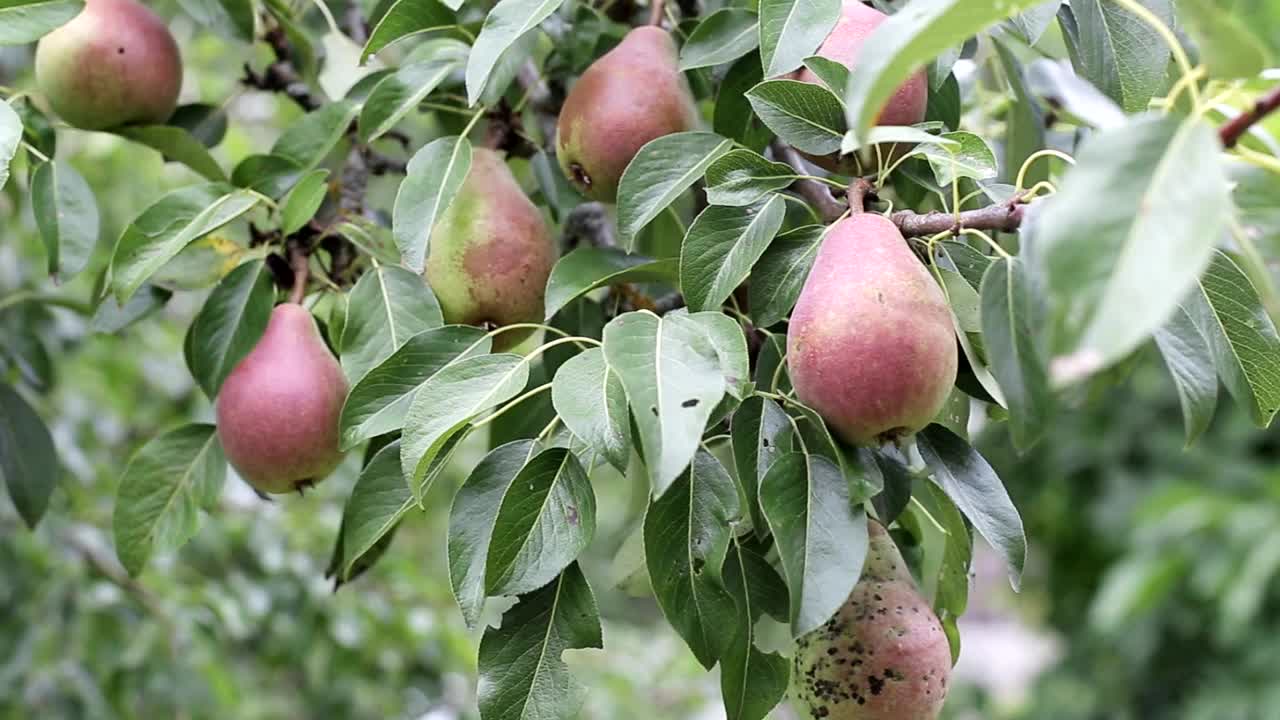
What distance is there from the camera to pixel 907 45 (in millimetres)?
591

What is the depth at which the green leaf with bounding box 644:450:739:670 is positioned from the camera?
82cm

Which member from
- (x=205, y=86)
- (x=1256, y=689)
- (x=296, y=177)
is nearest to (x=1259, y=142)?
(x=296, y=177)

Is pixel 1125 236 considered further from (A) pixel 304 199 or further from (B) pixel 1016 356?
(A) pixel 304 199

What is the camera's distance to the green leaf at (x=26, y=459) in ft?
4.33

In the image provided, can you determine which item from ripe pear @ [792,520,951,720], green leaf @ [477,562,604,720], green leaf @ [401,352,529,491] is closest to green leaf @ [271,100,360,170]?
green leaf @ [401,352,529,491]

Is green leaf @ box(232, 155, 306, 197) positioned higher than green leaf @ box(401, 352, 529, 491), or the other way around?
green leaf @ box(401, 352, 529, 491)

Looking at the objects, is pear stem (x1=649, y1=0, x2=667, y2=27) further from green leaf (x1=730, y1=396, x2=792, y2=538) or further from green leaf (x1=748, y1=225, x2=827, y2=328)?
green leaf (x1=730, y1=396, x2=792, y2=538)

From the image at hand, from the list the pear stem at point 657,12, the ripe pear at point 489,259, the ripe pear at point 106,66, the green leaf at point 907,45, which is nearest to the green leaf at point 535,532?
the ripe pear at point 489,259

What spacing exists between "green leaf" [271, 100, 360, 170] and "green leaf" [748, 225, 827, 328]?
0.42 metres

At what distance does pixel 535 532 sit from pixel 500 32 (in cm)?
34

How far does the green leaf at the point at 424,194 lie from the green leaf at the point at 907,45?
1.41ft

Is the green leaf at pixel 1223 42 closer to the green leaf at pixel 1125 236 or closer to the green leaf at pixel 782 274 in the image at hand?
the green leaf at pixel 1125 236

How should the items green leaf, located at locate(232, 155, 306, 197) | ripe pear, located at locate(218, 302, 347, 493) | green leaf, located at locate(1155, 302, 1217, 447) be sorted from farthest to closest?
green leaf, located at locate(232, 155, 306, 197) → ripe pear, located at locate(218, 302, 347, 493) → green leaf, located at locate(1155, 302, 1217, 447)

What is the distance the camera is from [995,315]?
729mm
